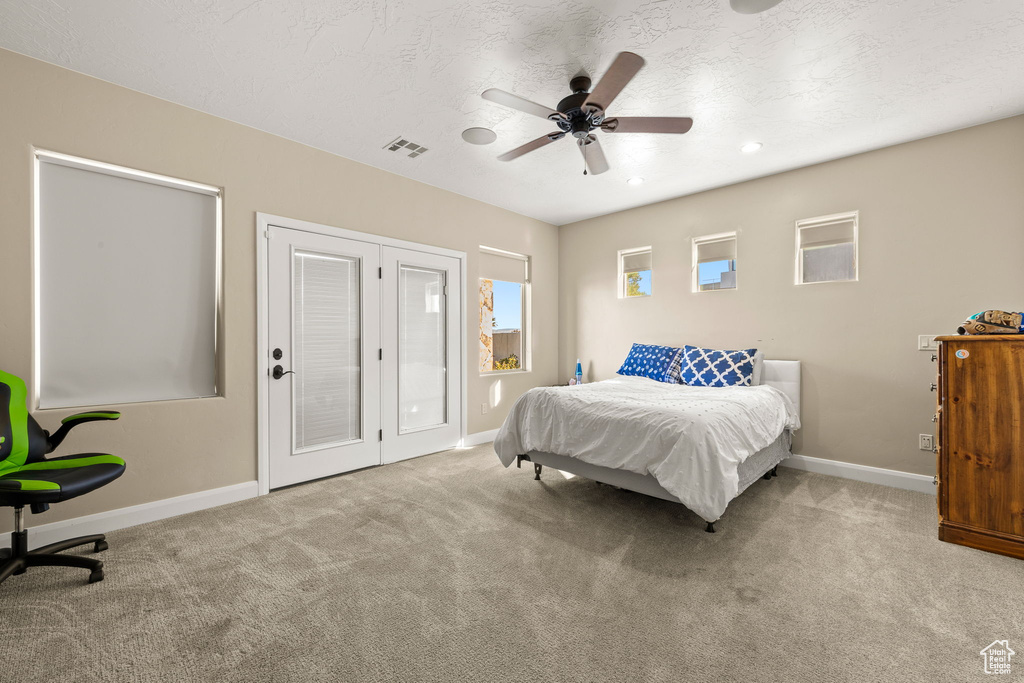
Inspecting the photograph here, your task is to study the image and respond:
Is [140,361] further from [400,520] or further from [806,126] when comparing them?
[806,126]

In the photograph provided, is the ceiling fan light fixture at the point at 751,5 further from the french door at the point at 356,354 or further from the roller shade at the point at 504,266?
the roller shade at the point at 504,266

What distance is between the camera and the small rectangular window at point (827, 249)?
3639 millimetres

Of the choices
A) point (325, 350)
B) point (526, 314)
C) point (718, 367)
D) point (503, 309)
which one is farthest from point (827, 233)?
point (325, 350)

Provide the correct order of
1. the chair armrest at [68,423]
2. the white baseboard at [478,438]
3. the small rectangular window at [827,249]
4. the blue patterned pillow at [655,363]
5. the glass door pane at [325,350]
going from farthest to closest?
the white baseboard at [478,438]
the blue patterned pillow at [655,363]
the small rectangular window at [827,249]
the glass door pane at [325,350]
the chair armrest at [68,423]

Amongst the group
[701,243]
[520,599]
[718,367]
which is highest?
[701,243]

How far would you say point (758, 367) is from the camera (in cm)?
385

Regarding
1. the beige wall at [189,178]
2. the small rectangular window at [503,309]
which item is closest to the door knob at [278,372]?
the beige wall at [189,178]

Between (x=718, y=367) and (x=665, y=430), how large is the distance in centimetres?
175

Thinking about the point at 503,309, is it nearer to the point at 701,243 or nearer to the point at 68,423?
the point at 701,243

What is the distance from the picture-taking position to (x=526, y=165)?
3.76 m

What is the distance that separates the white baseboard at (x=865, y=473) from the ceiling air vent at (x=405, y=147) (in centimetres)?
408

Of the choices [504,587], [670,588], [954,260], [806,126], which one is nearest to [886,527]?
[670,588]

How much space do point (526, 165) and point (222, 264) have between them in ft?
8.08

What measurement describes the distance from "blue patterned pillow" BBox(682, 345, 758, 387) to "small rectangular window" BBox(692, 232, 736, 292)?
726 mm
